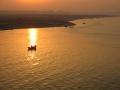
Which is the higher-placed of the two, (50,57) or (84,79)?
(50,57)

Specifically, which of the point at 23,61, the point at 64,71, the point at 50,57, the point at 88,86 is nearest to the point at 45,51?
the point at 50,57

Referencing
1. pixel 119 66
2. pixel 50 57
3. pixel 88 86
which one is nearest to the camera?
pixel 88 86

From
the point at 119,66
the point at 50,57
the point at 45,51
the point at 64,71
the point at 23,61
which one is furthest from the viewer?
the point at 45,51

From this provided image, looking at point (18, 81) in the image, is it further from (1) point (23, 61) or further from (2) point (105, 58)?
(2) point (105, 58)

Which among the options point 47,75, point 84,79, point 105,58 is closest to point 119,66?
point 105,58

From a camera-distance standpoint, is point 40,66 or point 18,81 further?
point 40,66

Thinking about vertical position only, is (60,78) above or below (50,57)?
below

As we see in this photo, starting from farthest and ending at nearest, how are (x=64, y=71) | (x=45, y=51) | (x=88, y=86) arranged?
(x=45, y=51) < (x=64, y=71) < (x=88, y=86)

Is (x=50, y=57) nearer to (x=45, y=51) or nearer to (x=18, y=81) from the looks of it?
(x=45, y=51)

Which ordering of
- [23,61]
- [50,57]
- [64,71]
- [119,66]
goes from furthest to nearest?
1. [50,57]
2. [23,61]
3. [119,66]
4. [64,71]
